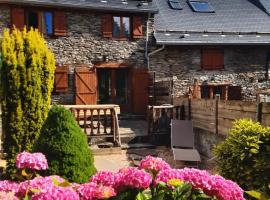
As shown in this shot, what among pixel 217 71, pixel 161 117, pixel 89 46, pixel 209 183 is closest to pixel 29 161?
pixel 209 183

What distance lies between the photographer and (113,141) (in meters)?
11.7

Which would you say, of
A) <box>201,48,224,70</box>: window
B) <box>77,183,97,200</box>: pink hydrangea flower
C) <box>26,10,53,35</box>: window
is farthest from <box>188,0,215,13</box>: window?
<box>77,183,97,200</box>: pink hydrangea flower

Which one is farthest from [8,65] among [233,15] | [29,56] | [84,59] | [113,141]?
[233,15]

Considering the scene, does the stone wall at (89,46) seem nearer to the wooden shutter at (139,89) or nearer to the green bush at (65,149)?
the wooden shutter at (139,89)

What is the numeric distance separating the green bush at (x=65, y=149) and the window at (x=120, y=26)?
39.8 ft

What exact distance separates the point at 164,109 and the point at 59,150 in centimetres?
802

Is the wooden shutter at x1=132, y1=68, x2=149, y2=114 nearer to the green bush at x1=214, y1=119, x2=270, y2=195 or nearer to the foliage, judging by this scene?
the foliage

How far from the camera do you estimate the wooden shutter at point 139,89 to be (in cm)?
1714

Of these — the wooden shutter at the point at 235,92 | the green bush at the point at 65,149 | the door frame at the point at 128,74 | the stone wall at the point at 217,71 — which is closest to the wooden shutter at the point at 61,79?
the door frame at the point at 128,74

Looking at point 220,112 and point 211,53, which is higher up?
point 211,53

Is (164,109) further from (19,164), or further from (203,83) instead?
(19,164)

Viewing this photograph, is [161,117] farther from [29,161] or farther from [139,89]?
[29,161]

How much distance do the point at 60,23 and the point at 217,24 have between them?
902 cm

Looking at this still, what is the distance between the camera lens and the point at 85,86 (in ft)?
54.1
